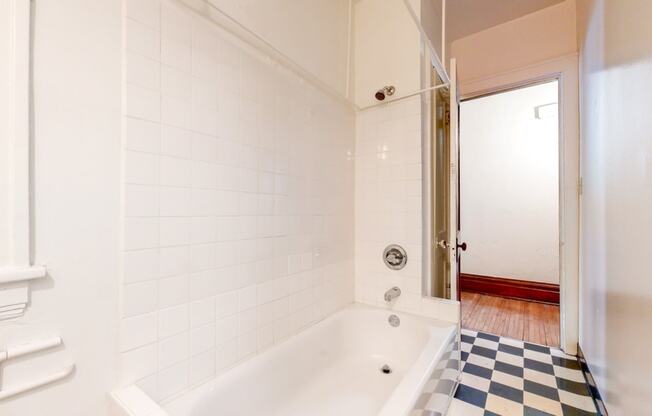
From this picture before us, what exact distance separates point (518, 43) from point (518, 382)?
2.77 meters

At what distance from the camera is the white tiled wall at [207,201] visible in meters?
0.97

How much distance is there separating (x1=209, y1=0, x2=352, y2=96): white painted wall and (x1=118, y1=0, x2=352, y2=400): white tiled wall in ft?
0.52

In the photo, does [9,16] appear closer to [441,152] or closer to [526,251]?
[441,152]

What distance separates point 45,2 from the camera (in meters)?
0.80

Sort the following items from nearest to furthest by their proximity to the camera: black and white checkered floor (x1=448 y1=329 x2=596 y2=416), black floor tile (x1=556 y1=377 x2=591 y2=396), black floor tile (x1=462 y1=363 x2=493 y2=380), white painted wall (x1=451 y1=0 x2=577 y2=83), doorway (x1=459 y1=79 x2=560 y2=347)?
1. black and white checkered floor (x1=448 y1=329 x2=596 y2=416)
2. black floor tile (x1=556 y1=377 x2=591 y2=396)
3. black floor tile (x1=462 y1=363 x2=493 y2=380)
4. white painted wall (x1=451 y1=0 x2=577 y2=83)
5. doorway (x1=459 y1=79 x2=560 y2=347)

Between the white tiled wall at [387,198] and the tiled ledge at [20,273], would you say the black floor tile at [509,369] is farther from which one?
the tiled ledge at [20,273]

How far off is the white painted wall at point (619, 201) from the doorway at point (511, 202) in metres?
1.65

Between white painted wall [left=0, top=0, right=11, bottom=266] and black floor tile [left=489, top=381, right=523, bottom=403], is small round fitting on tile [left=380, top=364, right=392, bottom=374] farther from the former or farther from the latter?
white painted wall [left=0, top=0, right=11, bottom=266]

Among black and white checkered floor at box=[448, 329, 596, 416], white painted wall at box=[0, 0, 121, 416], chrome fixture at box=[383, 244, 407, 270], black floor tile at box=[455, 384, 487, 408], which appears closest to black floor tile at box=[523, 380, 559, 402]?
black and white checkered floor at box=[448, 329, 596, 416]

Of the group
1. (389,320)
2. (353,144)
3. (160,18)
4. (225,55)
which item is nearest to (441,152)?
(353,144)

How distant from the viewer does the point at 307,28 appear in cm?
175

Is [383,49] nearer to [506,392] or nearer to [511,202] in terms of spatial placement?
[506,392]

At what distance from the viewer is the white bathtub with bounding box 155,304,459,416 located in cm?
112

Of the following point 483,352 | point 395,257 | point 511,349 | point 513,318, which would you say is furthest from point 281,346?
point 513,318
